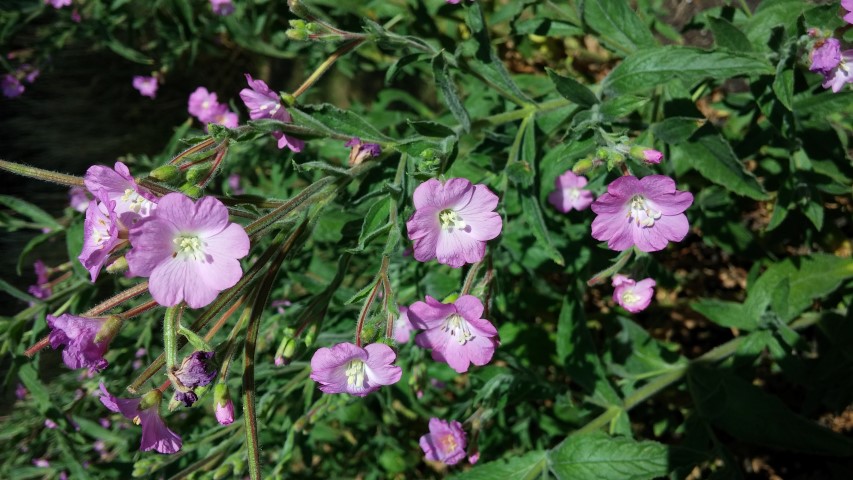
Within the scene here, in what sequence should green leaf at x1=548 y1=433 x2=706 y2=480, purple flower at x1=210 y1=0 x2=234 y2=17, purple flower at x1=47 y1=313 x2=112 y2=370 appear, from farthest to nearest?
purple flower at x1=210 y1=0 x2=234 y2=17 < green leaf at x1=548 y1=433 x2=706 y2=480 < purple flower at x1=47 y1=313 x2=112 y2=370

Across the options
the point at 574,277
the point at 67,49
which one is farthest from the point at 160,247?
the point at 67,49

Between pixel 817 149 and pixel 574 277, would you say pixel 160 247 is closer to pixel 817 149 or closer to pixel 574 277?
pixel 574 277

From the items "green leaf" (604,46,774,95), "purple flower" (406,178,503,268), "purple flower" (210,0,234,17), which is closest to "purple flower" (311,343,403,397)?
"purple flower" (406,178,503,268)

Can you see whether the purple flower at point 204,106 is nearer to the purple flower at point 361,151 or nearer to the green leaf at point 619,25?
the purple flower at point 361,151

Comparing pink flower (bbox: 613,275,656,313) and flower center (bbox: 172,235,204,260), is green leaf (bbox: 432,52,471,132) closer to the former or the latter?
pink flower (bbox: 613,275,656,313)

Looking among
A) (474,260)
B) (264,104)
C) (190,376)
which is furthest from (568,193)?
(190,376)

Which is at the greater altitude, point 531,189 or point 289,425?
point 531,189

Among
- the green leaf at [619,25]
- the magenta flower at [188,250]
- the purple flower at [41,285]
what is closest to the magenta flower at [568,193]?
the green leaf at [619,25]
